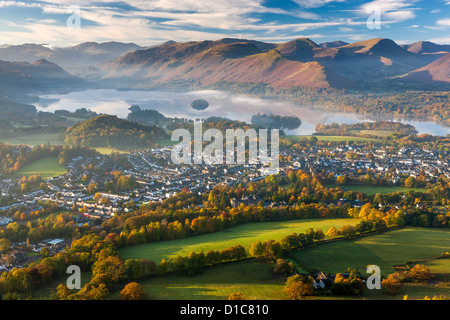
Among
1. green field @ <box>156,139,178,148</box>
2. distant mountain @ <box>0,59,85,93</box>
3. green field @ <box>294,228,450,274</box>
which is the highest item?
distant mountain @ <box>0,59,85,93</box>

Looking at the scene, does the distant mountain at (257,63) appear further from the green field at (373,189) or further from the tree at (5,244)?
the tree at (5,244)

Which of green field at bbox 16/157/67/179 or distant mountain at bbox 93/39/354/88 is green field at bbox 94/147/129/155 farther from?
distant mountain at bbox 93/39/354/88

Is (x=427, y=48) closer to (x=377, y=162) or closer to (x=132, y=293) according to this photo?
(x=377, y=162)

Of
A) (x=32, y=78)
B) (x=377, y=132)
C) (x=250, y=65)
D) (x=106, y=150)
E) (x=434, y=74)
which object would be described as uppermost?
(x=250, y=65)

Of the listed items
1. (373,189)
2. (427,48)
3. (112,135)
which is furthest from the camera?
(427,48)

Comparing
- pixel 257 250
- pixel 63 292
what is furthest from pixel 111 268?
pixel 257 250

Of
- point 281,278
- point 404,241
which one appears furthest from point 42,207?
point 404,241

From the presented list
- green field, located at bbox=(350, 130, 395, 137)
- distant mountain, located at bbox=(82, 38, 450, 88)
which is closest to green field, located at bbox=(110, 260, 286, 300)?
green field, located at bbox=(350, 130, 395, 137)
